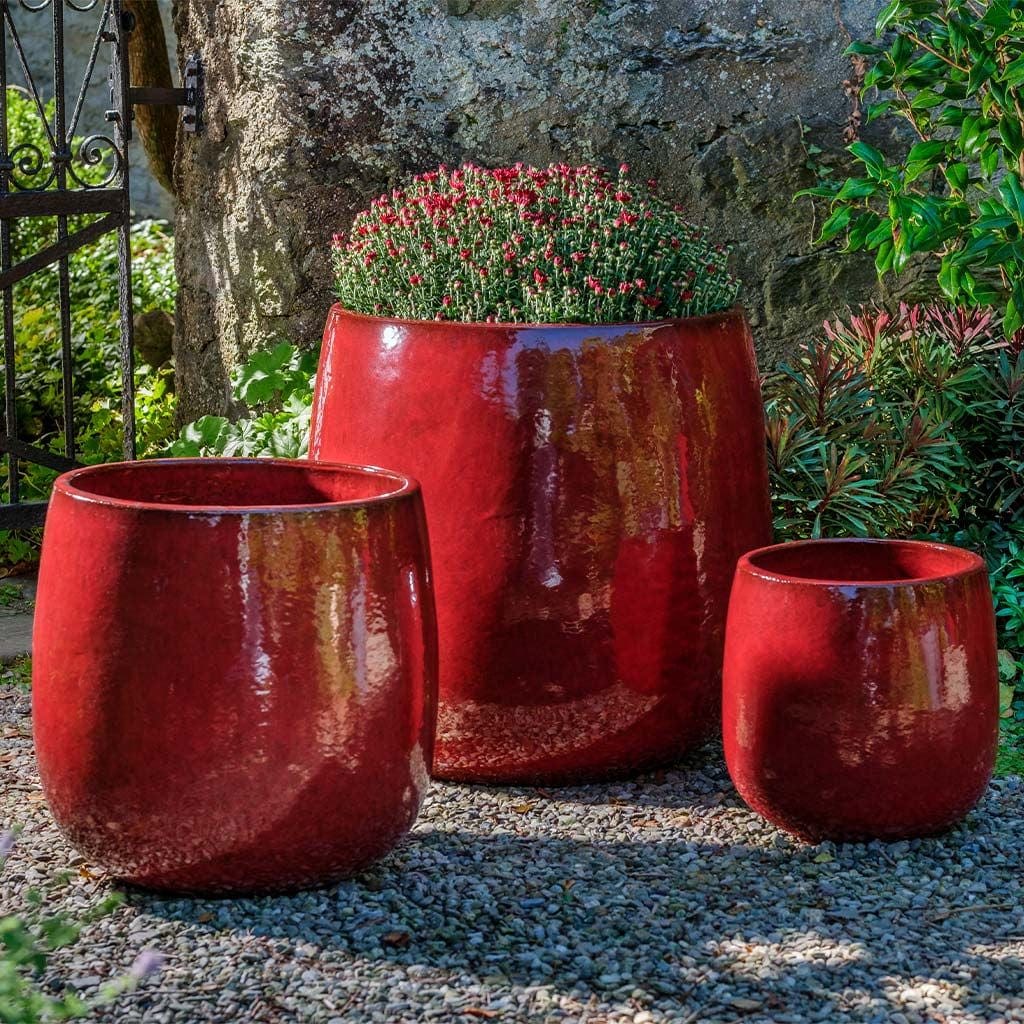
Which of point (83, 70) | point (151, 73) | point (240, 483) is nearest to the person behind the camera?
point (240, 483)

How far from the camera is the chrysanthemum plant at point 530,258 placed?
3.18 metres

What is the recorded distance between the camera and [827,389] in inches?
156

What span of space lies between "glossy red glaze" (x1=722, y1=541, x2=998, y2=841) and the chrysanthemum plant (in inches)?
26.2

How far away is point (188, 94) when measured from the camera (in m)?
4.82

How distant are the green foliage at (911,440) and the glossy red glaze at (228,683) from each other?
1542mm

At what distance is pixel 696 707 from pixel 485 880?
0.72 meters

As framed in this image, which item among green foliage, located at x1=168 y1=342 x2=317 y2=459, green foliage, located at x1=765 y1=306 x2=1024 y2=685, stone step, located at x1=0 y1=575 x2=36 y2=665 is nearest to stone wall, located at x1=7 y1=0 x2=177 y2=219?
stone step, located at x1=0 y1=575 x2=36 y2=665

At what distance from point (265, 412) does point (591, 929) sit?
2.41 meters

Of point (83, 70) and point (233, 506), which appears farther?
point (83, 70)

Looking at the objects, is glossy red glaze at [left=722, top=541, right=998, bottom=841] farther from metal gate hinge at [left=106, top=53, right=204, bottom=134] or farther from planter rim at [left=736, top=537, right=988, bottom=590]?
metal gate hinge at [left=106, top=53, right=204, bottom=134]

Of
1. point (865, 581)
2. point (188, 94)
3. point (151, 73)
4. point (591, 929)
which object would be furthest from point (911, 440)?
point (151, 73)

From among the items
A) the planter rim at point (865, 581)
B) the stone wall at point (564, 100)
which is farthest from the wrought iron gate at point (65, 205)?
the planter rim at point (865, 581)

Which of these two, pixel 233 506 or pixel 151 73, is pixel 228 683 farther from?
pixel 151 73

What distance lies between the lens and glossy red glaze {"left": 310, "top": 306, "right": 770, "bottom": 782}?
3.00 metres
